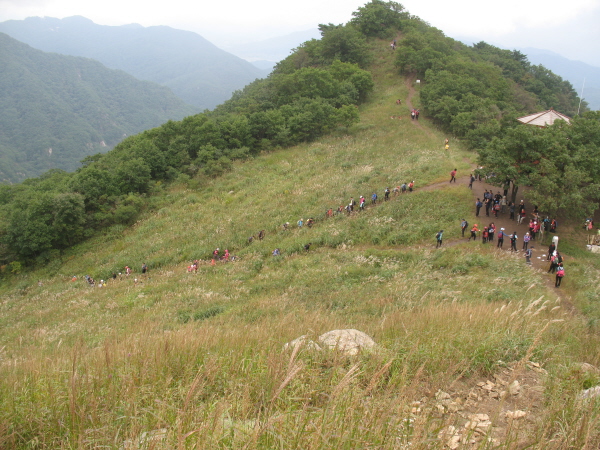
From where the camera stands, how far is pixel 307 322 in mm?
6066

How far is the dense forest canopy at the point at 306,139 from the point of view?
1889 cm

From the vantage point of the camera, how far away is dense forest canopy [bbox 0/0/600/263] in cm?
1889

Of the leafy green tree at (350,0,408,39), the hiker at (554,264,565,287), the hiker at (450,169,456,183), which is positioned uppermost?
the leafy green tree at (350,0,408,39)

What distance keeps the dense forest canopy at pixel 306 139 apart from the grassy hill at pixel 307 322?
2.03 metres

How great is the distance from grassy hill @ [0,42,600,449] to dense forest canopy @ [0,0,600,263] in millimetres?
2034

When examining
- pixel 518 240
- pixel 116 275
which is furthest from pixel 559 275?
pixel 116 275

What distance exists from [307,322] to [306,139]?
37.1 m

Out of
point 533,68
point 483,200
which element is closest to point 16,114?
point 533,68

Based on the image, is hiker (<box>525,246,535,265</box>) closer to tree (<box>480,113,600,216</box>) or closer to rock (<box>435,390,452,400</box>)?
tree (<box>480,113,600,216</box>)

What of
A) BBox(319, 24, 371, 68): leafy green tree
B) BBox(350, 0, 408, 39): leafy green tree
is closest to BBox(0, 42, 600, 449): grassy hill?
BBox(319, 24, 371, 68): leafy green tree

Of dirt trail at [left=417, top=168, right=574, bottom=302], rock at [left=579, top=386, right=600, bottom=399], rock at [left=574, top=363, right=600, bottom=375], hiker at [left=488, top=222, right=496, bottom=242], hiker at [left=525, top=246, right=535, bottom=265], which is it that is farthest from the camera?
hiker at [left=488, top=222, right=496, bottom=242]

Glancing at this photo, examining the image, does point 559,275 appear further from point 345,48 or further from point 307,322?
point 345,48

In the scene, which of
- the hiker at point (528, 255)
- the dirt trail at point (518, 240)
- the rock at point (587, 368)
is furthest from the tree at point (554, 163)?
the rock at point (587, 368)

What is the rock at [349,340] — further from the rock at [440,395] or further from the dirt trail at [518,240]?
the dirt trail at [518,240]
